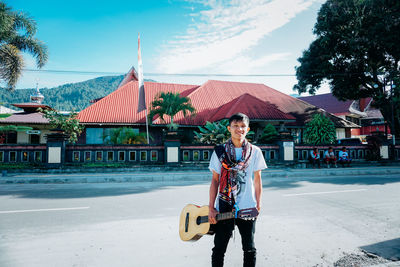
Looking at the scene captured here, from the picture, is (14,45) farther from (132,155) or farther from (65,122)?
(132,155)

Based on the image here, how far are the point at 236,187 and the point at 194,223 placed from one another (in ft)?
2.13

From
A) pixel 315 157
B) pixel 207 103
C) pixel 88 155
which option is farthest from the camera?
pixel 207 103

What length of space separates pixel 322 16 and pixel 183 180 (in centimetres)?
1860

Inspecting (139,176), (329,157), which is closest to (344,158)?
(329,157)

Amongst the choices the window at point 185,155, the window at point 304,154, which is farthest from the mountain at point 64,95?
the window at point 304,154

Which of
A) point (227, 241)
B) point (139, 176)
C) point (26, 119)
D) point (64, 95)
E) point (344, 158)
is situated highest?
point (64, 95)

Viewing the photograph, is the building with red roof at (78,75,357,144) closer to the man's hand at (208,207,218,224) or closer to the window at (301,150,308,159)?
the window at (301,150,308,159)

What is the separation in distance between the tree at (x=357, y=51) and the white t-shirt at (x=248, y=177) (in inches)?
786

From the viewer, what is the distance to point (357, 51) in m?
18.5

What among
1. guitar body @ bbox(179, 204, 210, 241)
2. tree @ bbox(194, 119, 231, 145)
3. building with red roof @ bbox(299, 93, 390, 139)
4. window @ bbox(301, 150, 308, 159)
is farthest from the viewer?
building with red roof @ bbox(299, 93, 390, 139)

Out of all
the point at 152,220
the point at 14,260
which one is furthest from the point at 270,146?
the point at 14,260

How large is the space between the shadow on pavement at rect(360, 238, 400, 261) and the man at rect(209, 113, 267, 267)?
2224mm

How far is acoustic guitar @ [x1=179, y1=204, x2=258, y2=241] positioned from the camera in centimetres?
222

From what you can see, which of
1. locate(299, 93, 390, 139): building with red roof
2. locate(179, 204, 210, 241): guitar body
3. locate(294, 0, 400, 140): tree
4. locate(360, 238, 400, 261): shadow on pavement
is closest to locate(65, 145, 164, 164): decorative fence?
locate(179, 204, 210, 241): guitar body
